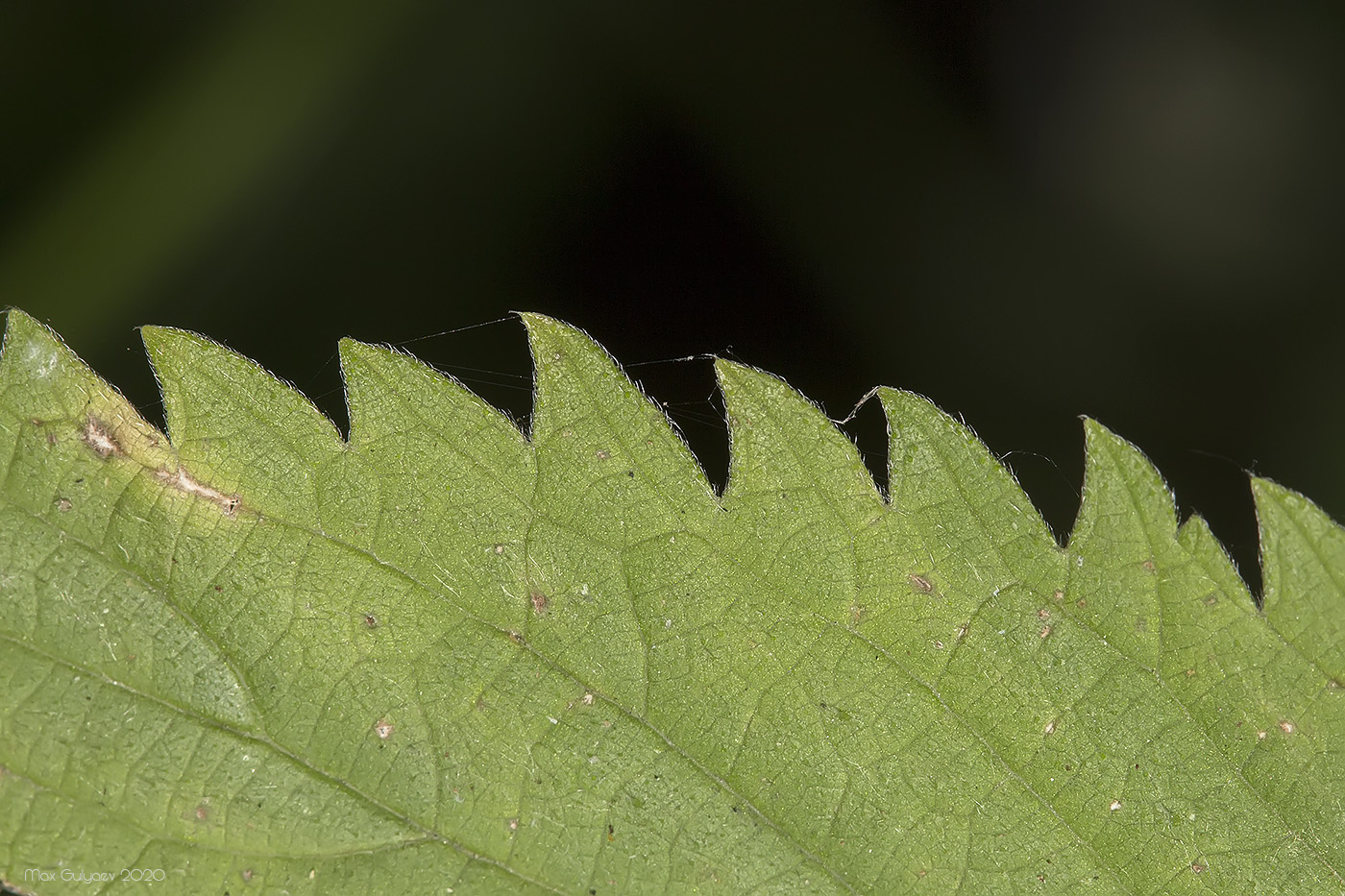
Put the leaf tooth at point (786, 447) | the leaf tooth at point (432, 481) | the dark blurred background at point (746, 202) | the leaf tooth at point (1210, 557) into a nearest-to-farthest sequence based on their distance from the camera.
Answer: the leaf tooth at point (432, 481) → the leaf tooth at point (786, 447) → the leaf tooth at point (1210, 557) → the dark blurred background at point (746, 202)

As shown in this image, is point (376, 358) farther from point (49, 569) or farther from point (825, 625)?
point (825, 625)

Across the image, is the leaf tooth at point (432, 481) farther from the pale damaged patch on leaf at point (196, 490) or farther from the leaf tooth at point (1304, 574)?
the leaf tooth at point (1304, 574)

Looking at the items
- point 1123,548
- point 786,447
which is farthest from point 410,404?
point 1123,548

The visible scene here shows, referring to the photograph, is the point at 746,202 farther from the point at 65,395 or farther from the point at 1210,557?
the point at 65,395

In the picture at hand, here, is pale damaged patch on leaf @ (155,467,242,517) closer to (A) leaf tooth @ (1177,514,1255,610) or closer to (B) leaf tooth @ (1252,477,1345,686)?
(A) leaf tooth @ (1177,514,1255,610)

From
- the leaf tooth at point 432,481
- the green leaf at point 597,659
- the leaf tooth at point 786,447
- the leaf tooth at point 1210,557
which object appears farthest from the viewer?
the leaf tooth at point 1210,557

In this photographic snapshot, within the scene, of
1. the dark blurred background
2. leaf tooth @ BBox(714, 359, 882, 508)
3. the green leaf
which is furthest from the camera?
the dark blurred background

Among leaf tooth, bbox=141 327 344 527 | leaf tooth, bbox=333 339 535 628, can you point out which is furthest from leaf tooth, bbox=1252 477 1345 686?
leaf tooth, bbox=141 327 344 527

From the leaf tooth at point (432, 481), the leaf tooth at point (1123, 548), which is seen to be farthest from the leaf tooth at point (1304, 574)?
the leaf tooth at point (432, 481)
